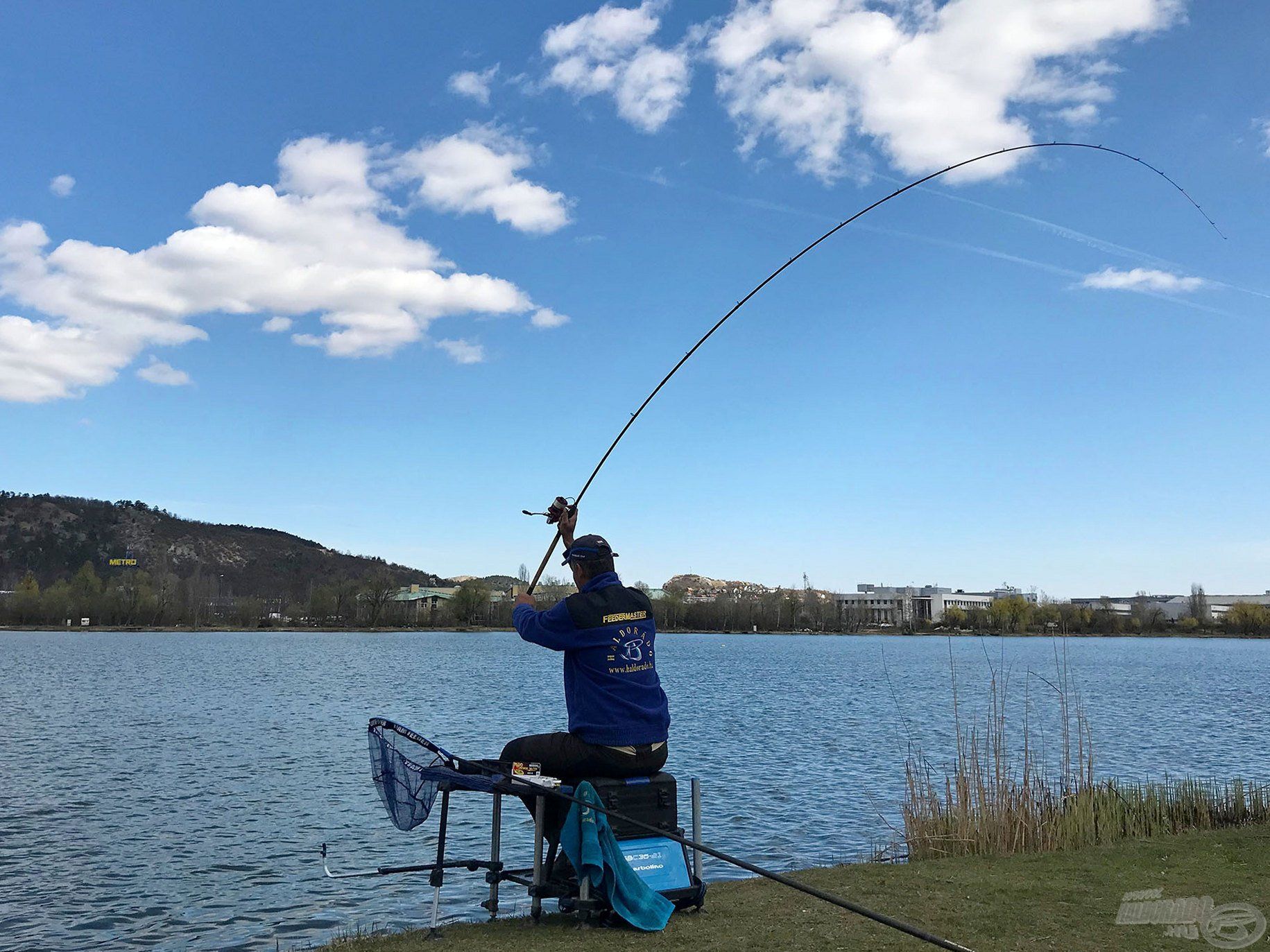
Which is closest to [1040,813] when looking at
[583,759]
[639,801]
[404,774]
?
[639,801]

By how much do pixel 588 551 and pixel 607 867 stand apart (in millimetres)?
1851

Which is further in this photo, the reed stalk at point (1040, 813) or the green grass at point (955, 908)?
the reed stalk at point (1040, 813)

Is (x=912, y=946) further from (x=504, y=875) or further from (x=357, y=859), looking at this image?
(x=357, y=859)

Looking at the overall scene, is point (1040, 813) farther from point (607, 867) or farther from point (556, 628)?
point (556, 628)

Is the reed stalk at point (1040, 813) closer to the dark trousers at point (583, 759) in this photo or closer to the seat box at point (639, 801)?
the seat box at point (639, 801)

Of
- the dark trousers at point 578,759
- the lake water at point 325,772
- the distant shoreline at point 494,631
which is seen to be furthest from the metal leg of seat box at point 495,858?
the distant shoreline at point 494,631

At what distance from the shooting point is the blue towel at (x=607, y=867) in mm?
5508

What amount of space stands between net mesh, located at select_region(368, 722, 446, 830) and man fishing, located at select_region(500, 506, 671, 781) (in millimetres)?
605

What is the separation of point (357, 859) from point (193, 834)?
2754 millimetres

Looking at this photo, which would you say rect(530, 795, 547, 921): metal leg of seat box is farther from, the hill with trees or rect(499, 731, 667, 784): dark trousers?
the hill with trees

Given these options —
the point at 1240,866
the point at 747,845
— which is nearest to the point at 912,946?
the point at 1240,866

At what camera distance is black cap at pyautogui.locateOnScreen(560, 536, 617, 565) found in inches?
239

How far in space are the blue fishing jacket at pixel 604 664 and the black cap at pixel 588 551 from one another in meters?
0.26

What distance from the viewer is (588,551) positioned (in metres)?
6.09
